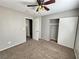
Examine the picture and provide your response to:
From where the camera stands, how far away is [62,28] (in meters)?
3.72

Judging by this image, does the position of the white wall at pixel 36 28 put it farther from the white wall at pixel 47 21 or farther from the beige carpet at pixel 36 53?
the beige carpet at pixel 36 53

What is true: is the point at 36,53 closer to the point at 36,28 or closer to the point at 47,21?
the point at 36,28

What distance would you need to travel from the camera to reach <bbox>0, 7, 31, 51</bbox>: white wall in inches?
114

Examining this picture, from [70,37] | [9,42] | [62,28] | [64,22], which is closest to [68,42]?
[70,37]

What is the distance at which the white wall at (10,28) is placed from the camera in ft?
9.49

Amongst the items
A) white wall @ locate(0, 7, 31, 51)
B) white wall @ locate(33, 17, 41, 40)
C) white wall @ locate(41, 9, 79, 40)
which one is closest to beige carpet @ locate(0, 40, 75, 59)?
white wall @ locate(0, 7, 31, 51)

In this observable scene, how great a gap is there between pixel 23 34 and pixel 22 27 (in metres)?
0.54

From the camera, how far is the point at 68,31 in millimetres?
3426

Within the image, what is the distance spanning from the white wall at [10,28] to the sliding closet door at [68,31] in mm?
2777

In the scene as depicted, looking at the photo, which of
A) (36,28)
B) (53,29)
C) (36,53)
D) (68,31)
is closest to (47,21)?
(53,29)

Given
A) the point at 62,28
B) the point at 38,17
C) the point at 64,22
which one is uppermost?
the point at 38,17

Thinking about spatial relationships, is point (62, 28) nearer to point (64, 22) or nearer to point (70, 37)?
point (64, 22)

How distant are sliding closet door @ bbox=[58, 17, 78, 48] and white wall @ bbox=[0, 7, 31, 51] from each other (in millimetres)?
2777

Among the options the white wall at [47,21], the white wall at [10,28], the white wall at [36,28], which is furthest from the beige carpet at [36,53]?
the white wall at [47,21]
